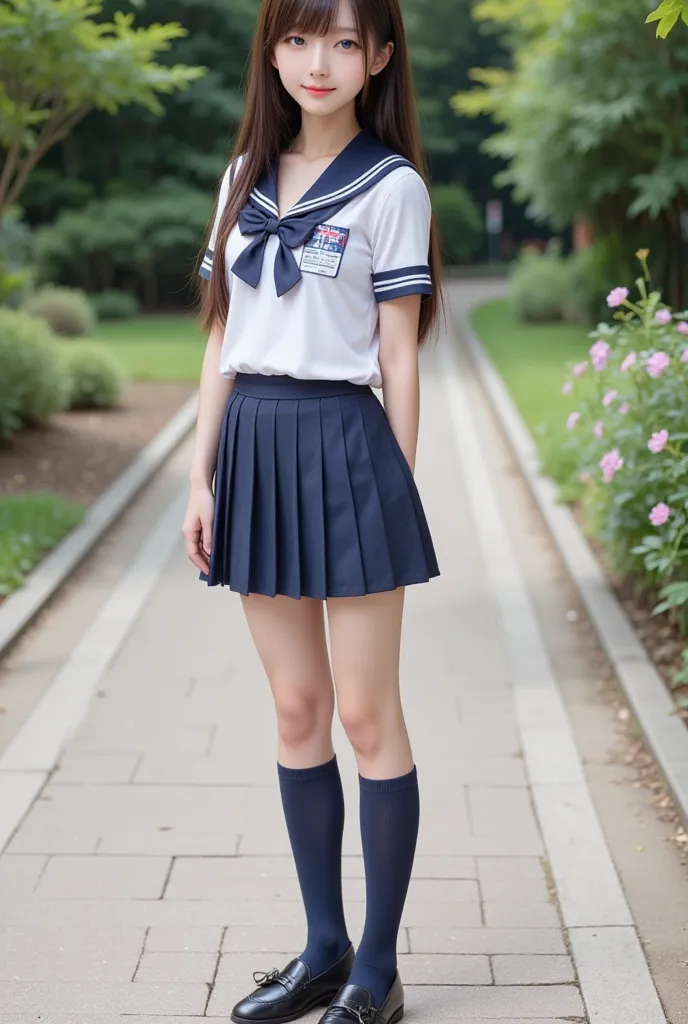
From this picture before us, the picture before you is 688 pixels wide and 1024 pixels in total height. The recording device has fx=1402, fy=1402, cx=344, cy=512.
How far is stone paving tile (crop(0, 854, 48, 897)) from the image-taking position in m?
3.73

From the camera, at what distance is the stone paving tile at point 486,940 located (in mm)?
3412

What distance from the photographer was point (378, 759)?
295 cm

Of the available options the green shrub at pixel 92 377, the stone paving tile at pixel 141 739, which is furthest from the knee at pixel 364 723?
the green shrub at pixel 92 377

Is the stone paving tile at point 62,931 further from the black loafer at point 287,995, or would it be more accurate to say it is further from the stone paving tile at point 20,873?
the black loafer at point 287,995

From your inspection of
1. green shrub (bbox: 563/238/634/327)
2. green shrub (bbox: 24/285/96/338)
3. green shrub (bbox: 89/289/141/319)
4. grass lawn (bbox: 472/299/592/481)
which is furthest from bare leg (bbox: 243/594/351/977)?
green shrub (bbox: 89/289/141/319)

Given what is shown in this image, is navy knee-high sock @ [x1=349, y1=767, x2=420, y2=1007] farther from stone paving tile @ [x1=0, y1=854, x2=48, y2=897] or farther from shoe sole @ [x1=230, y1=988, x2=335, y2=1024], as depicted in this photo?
stone paving tile @ [x1=0, y1=854, x2=48, y2=897]

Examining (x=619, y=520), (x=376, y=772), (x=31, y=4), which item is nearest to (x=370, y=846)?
(x=376, y=772)

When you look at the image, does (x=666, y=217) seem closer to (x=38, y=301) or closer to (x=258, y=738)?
(x=38, y=301)

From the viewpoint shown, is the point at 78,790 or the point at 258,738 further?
the point at 258,738

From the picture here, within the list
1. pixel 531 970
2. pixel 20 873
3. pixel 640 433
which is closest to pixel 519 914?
pixel 531 970

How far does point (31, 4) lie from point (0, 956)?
21.6 feet

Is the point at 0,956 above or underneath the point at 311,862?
underneath

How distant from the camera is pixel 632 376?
582cm

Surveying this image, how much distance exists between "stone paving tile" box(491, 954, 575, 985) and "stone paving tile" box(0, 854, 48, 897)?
49.9 inches
